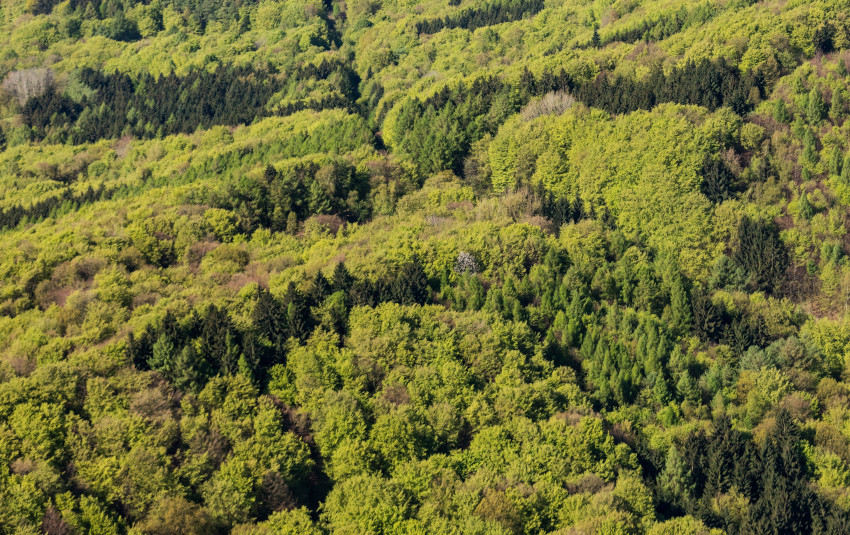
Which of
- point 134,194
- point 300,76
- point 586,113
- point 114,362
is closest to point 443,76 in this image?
point 300,76

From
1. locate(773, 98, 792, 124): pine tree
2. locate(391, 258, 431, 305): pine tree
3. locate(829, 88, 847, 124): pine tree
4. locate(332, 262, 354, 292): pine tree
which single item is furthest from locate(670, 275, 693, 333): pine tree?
locate(829, 88, 847, 124): pine tree

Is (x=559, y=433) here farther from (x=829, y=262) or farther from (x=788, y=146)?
(x=788, y=146)

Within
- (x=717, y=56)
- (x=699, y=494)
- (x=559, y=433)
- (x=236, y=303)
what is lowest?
(x=699, y=494)

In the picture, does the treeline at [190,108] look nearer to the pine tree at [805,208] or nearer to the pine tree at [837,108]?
the pine tree at [837,108]

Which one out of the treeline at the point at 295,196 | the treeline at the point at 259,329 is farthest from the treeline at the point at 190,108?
the treeline at the point at 259,329

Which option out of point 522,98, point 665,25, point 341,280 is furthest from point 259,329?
point 665,25

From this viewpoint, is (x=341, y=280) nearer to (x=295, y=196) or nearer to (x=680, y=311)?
(x=295, y=196)
